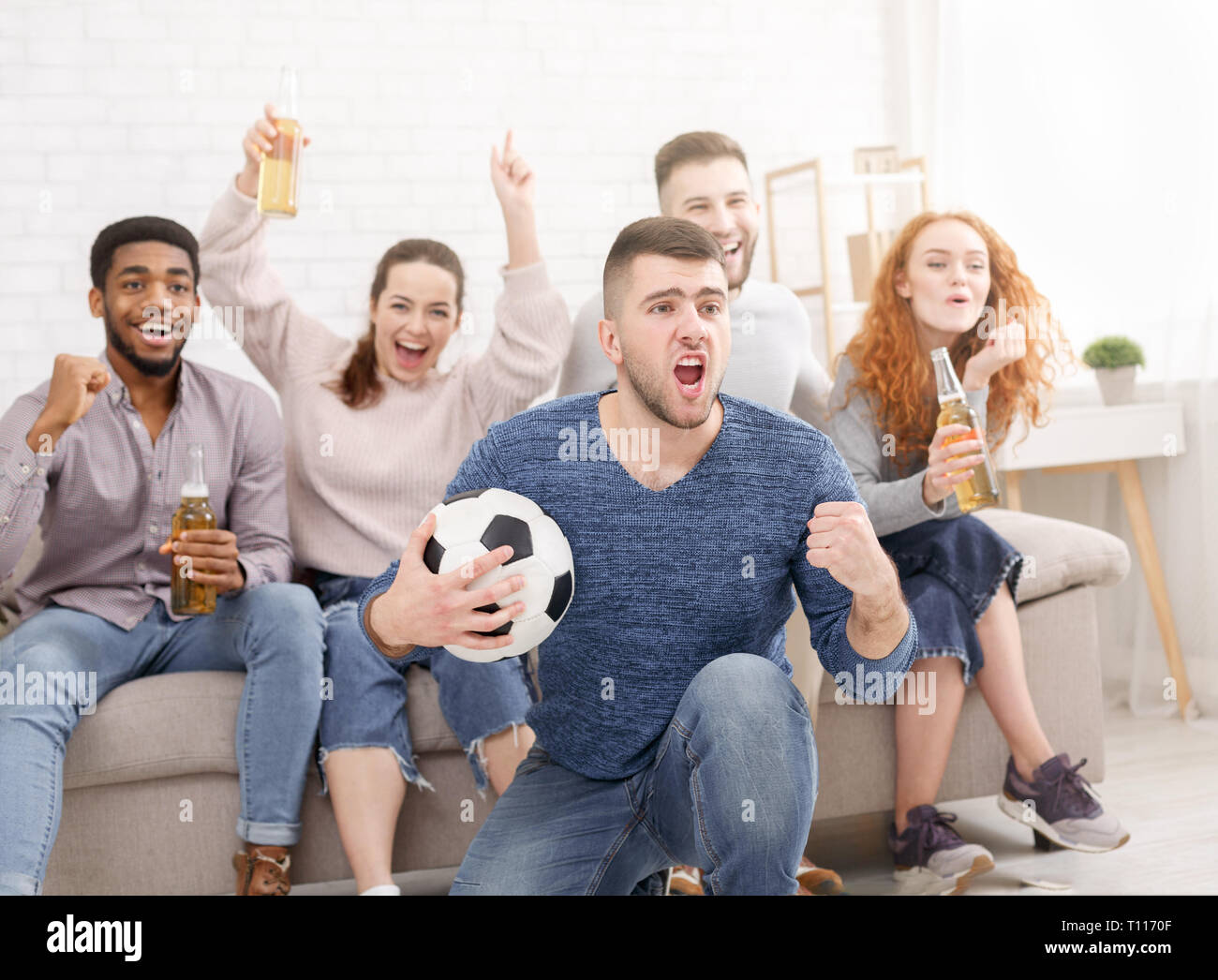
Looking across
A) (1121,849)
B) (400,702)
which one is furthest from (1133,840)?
(400,702)

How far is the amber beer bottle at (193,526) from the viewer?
70.9 inches

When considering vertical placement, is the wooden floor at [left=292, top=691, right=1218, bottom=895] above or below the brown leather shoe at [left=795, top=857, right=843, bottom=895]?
below

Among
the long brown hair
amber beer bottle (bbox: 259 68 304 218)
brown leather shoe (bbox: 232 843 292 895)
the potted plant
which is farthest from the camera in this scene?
the potted plant

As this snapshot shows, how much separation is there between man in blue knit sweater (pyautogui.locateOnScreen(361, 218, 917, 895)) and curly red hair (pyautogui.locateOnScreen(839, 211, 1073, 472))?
0.64 meters

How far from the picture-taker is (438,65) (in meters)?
3.40

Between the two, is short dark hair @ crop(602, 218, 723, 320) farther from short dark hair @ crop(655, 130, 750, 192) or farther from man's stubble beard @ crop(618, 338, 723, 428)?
short dark hair @ crop(655, 130, 750, 192)

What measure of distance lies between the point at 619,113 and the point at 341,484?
202cm

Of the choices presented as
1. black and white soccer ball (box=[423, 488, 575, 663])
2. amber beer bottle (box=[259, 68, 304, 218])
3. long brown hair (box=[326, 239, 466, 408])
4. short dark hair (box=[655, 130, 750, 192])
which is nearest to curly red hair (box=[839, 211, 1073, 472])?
short dark hair (box=[655, 130, 750, 192])

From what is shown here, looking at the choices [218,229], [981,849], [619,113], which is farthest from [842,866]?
[619,113]

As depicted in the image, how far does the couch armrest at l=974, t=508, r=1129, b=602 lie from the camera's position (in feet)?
6.66

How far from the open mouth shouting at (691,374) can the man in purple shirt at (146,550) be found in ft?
2.57

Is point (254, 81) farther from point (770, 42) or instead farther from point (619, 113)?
point (770, 42)

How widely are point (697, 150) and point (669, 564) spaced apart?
3.71 ft

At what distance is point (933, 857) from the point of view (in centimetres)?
188
